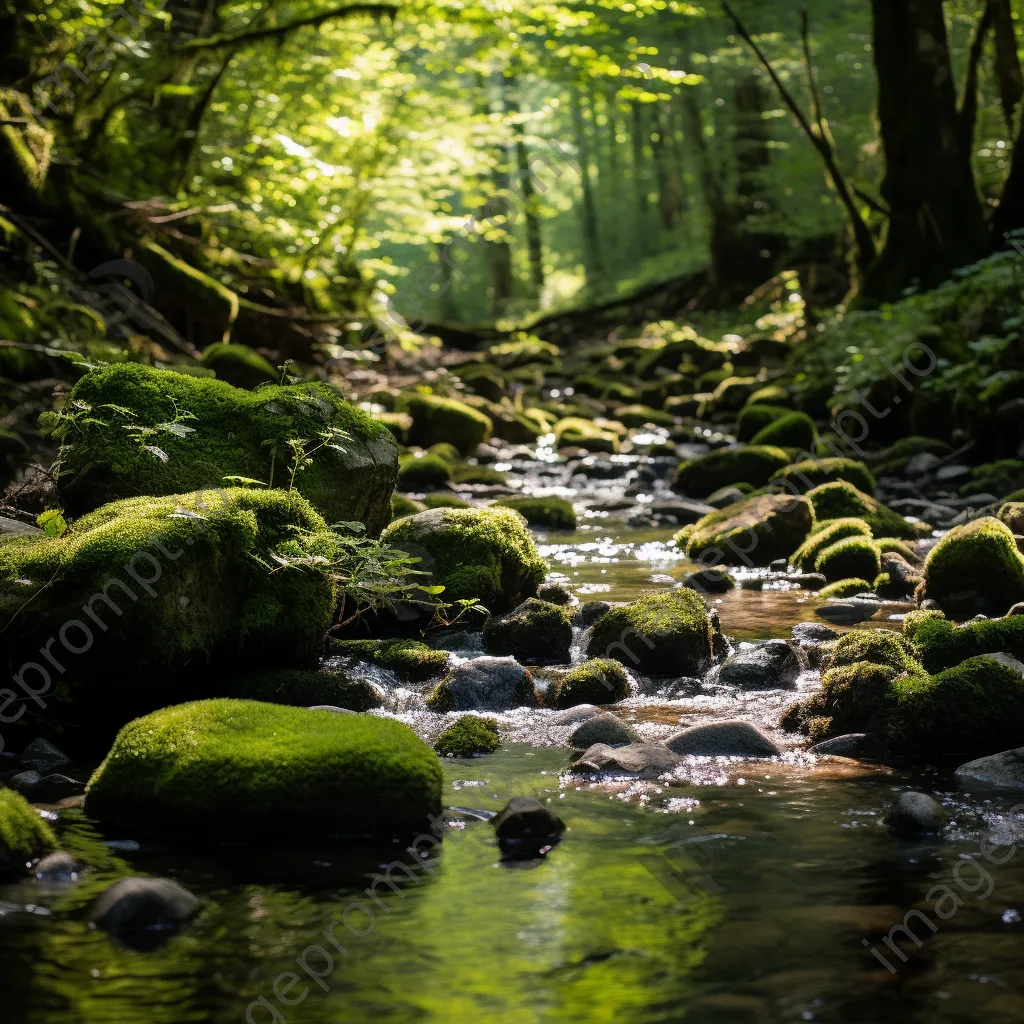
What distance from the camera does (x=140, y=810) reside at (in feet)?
12.2

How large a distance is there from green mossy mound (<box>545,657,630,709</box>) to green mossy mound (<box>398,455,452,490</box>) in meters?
6.28

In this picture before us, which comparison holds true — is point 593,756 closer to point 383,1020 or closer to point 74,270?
point 383,1020

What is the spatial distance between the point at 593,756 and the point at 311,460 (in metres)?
2.70

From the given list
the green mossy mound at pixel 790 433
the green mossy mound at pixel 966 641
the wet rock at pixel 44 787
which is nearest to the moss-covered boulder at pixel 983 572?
the green mossy mound at pixel 966 641

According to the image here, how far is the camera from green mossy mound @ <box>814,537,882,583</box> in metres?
7.87

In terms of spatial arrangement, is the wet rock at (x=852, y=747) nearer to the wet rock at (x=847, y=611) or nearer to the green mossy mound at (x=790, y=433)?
the wet rock at (x=847, y=611)

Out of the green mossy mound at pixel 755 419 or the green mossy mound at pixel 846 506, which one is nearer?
the green mossy mound at pixel 846 506

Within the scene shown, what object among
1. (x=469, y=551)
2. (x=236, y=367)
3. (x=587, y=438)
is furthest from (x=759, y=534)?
(x=587, y=438)

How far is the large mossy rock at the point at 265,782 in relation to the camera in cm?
366

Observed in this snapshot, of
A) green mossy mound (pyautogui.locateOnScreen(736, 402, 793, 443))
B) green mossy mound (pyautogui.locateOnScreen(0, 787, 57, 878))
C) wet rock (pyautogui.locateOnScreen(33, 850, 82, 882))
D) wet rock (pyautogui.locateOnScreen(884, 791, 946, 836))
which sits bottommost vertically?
→ green mossy mound (pyautogui.locateOnScreen(736, 402, 793, 443))

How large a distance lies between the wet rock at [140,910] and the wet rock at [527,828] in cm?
102

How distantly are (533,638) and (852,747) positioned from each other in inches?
81.6

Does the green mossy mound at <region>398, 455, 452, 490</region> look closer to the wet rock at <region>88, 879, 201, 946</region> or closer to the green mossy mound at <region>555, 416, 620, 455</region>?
the green mossy mound at <region>555, 416, 620, 455</region>

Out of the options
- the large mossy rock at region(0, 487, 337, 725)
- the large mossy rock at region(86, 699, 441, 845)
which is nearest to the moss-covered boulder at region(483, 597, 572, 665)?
the large mossy rock at region(0, 487, 337, 725)
